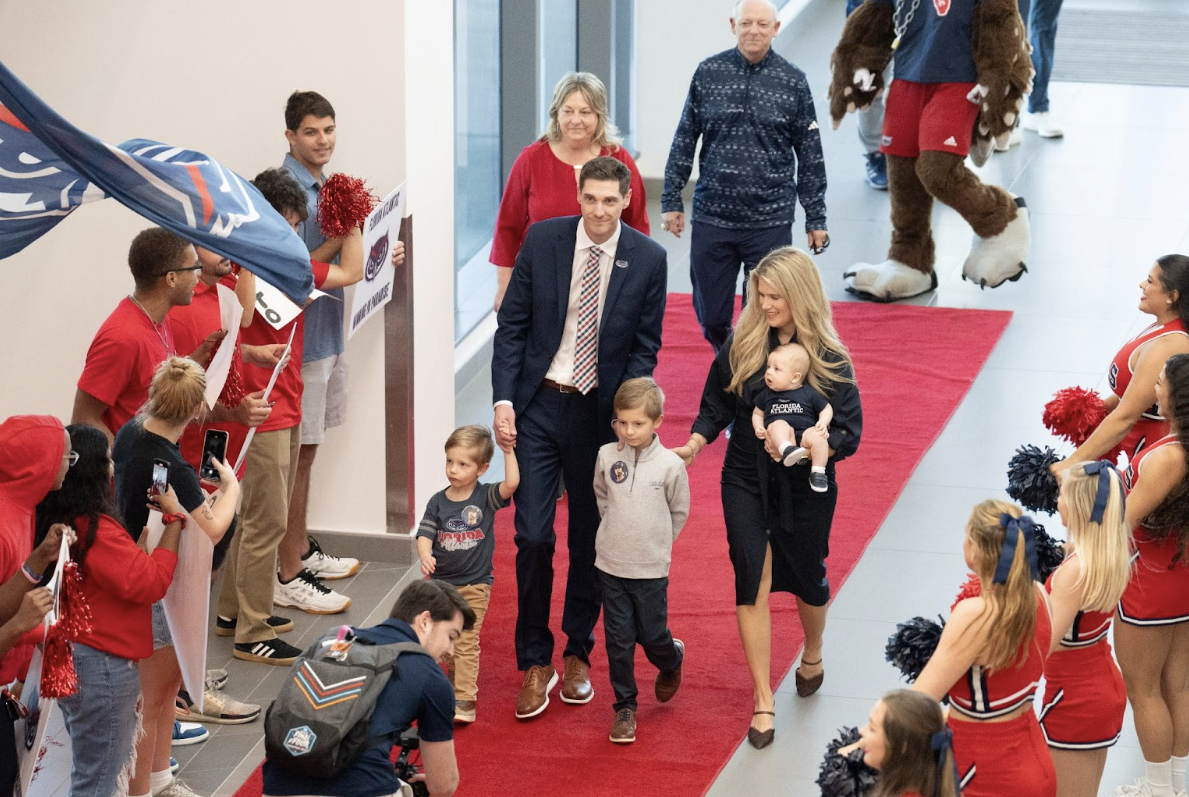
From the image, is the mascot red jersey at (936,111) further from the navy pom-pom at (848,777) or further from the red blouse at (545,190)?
the navy pom-pom at (848,777)

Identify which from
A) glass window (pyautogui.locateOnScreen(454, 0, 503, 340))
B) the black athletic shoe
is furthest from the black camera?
glass window (pyautogui.locateOnScreen(454, 0, 503, 340))

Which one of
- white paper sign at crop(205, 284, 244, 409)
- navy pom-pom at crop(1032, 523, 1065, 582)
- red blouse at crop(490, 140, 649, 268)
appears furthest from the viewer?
red blouse at crop(490, 140, 649, 268)

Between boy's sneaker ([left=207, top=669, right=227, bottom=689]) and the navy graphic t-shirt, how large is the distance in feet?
3.24

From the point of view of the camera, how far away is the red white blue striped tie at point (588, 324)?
5.67 metres

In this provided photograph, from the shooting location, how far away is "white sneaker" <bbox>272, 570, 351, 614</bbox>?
6605mm

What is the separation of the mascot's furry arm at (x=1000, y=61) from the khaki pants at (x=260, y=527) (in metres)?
5.06

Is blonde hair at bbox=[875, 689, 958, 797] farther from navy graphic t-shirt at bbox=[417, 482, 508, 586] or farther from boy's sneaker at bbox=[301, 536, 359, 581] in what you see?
boy's sneaker at bbox=[301, 536, 359, 581]

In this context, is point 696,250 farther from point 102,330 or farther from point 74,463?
point 74,463

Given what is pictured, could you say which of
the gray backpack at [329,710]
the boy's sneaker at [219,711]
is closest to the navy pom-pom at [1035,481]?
the gray backpack at [329,710]

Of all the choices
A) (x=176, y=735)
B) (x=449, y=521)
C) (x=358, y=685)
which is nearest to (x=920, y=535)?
(x=449, y=521)

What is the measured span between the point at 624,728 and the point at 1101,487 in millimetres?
2082

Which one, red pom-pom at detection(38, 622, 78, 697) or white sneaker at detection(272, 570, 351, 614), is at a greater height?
red pom-pom at detection(38, 622, 78, 697)

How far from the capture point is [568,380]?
569cm

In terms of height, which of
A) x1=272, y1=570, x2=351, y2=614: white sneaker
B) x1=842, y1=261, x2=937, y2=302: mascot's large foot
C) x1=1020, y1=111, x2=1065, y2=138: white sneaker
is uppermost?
x1=1020, y1=111, x2=1065, y2=138: white sneaker
